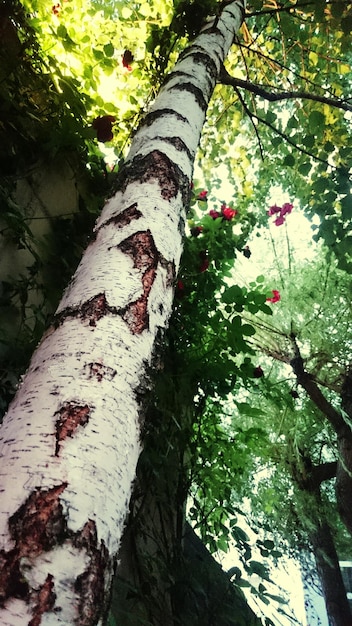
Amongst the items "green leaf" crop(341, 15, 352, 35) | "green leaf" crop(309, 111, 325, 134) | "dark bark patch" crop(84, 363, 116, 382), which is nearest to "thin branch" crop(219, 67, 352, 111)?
"green leaf" crop(309, 111, 325, 134)

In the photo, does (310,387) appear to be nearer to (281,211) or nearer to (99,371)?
(281,211)

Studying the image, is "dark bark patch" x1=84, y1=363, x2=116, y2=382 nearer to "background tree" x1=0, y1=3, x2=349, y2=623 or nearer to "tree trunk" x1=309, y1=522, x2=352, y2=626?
"background tree" x1=0, y1=3, x2=349, y2=623

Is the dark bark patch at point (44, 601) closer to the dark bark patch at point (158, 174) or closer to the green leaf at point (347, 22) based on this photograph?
the dark bark patch at point (158, 174)

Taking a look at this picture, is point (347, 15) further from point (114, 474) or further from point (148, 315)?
point (114, 474)

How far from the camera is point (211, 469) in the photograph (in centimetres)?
222

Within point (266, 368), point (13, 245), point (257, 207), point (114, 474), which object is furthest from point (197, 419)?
point (266, 368)

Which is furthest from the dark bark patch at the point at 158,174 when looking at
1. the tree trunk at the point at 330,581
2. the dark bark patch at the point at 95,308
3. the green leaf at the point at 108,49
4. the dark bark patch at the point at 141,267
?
the tree trunk at the point at 330,581

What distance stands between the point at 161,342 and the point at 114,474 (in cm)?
28

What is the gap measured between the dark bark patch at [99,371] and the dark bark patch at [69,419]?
0.17ft

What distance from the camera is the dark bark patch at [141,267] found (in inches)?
28.0

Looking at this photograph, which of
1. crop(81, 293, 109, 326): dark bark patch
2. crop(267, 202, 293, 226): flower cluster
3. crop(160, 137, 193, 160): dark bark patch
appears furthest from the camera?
crop(267, 202, 293, 226): flower cluster

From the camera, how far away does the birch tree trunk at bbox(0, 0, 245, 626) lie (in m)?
0.43

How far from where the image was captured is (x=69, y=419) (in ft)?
1.79

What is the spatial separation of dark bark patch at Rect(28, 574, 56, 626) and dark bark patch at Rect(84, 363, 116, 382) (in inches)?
10.0
